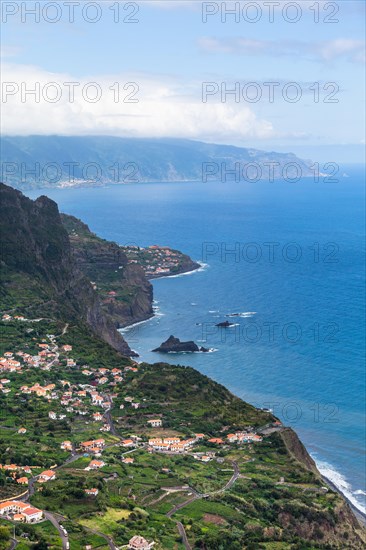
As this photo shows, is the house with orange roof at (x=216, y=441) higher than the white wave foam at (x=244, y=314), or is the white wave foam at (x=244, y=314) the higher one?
the white wave foam at (x=244, y=314)

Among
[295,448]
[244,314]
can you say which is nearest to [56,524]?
[295,448]

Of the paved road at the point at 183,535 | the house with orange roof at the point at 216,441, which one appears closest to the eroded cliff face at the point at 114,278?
the house with orange roof at the point at 216,441

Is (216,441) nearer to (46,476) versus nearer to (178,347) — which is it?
(46,476)

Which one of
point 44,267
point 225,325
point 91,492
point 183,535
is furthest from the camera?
point 225,325

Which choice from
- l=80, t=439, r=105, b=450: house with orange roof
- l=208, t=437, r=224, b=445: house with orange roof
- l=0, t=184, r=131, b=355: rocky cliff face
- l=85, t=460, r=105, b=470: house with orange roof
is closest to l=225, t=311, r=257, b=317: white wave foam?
l=0, t=184, r=131, b=355: rocky cliff face

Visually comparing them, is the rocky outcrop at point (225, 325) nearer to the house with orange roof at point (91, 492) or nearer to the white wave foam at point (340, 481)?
the white wave foam at point (340, 481)

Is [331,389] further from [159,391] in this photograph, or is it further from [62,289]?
[62,289]
